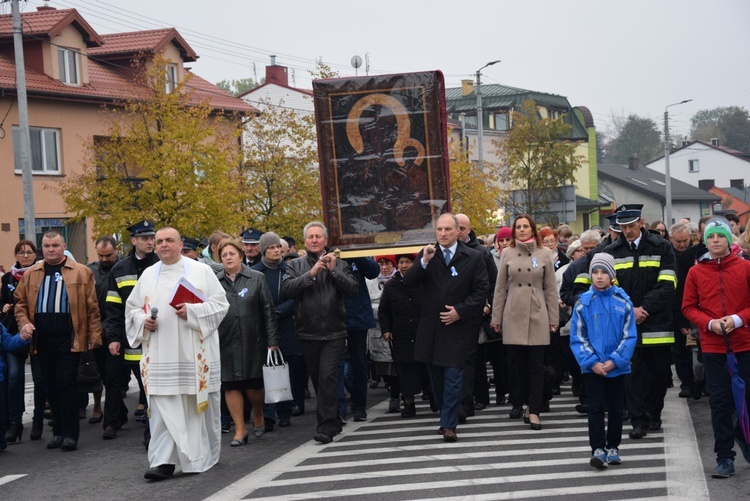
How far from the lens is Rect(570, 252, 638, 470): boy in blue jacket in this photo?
8.42m

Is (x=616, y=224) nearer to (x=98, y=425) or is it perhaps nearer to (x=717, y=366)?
(x=717, y=366)

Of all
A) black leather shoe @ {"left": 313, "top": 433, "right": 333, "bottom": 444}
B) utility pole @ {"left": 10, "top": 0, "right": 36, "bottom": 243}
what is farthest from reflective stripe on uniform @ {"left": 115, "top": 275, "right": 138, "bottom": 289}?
utility pole @ {"left": 10, "top": 0, "right": 36, "bottom": 243}

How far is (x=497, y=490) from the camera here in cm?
776

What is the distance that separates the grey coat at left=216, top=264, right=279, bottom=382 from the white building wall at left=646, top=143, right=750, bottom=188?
9606cm

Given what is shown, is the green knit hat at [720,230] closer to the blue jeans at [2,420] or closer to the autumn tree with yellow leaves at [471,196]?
the blue jeans at [2,420]

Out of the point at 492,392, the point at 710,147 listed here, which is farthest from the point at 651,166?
the point at 492,392

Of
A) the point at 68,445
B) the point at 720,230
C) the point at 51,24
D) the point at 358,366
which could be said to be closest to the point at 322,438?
the point at 358,366

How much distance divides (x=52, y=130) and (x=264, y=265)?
24.1 meters

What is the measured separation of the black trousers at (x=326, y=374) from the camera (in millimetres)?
10211

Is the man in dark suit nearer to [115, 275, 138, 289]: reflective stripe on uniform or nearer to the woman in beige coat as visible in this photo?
the woman in beige coat

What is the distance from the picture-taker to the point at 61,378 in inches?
415

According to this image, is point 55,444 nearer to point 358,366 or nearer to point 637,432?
point 358,366

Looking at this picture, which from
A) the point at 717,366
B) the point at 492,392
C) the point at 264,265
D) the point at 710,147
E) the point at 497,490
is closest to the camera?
the point at 497,490

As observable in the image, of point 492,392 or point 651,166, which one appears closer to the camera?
point 492,392
